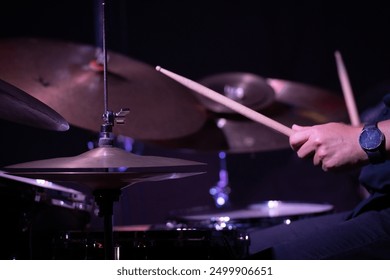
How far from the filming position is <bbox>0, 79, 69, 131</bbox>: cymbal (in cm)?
78

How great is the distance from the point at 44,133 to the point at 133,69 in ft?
2.07

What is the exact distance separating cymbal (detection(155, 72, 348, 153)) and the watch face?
70 centimetres

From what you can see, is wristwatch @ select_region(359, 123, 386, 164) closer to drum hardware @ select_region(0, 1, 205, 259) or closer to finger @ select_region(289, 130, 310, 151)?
finger @ select_region(289, 130, 310, 151)

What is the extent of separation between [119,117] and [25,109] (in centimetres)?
19

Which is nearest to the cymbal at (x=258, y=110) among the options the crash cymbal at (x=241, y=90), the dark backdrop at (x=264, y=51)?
the crash cymbal at (x=241, y=90)

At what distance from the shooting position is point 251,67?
8.69ft

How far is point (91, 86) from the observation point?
1.24 meters

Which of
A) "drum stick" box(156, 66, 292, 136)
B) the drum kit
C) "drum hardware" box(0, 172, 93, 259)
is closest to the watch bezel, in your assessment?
"drum stick" box(156, 66, 292, 136)

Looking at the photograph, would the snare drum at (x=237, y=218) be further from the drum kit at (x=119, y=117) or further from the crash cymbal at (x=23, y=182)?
the crash cymbal at (x=23, y=182)

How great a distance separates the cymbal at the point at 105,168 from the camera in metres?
0.79

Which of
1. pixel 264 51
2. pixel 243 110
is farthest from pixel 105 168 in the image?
pixel 264 51

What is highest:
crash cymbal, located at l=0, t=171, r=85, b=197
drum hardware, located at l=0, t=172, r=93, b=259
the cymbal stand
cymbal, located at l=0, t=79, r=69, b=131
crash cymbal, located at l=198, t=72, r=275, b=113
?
crash cymbal, located at l=198, t=72, r=275, b=113

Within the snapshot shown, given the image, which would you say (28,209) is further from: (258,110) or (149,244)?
(258,110)

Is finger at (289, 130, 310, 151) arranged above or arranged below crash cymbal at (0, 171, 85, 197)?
above
